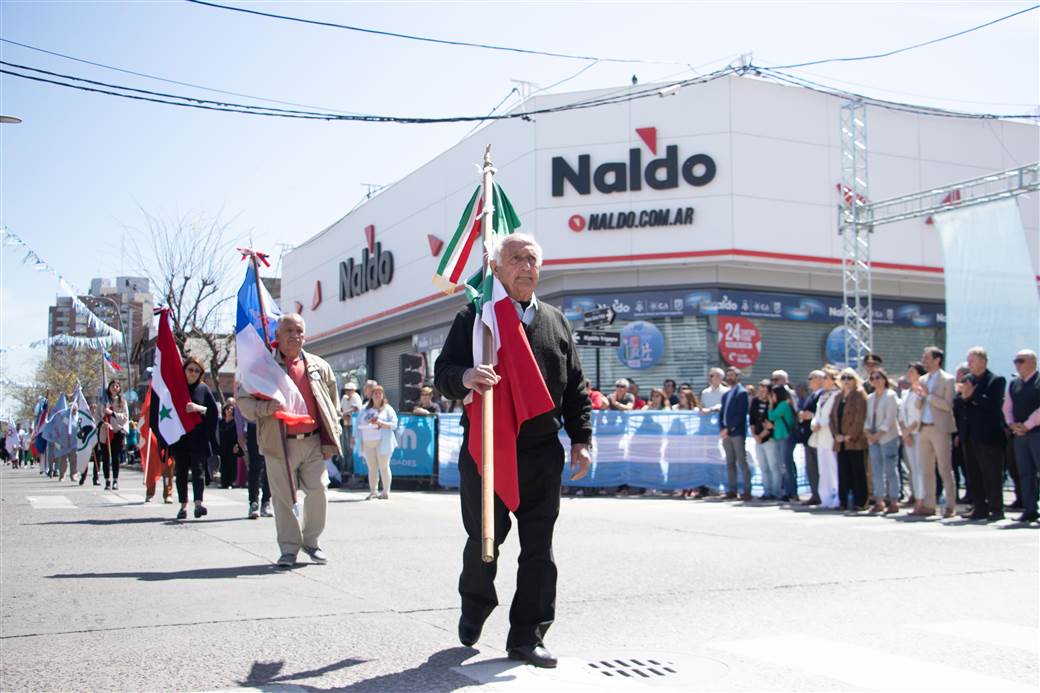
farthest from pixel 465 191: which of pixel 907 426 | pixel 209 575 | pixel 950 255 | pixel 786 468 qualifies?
pixel 209 575

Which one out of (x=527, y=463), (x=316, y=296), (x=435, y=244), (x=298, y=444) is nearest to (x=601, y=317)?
(x=435, y=244)

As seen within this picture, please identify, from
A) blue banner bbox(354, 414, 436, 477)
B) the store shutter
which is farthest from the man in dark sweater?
the store shutter

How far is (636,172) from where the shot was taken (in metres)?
27.6

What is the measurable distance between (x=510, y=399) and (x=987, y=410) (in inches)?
373

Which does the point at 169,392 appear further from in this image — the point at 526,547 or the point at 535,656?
the point at 535,656

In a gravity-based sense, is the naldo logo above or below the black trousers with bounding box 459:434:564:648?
above

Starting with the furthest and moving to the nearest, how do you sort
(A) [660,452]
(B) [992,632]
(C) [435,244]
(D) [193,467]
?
(C) [435,244]
(A) [660,452]
(D) [193,467]
(B) [992,632]

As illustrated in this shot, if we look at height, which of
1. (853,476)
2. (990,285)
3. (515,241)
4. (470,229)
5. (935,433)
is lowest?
(853,476)

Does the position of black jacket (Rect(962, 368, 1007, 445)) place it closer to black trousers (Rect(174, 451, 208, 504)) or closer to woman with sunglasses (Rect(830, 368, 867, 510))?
woman with sunglasses (Rect(830, 368, 867, 510))

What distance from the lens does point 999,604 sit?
258 inches

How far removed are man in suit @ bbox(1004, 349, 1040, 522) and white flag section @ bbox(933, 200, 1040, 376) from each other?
480 centimetres

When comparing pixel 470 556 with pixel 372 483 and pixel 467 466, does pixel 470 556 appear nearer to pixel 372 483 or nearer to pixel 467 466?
pixel 467 466

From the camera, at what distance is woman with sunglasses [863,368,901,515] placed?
529 inches

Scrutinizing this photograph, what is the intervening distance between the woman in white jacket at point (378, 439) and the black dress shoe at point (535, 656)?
473 inches
